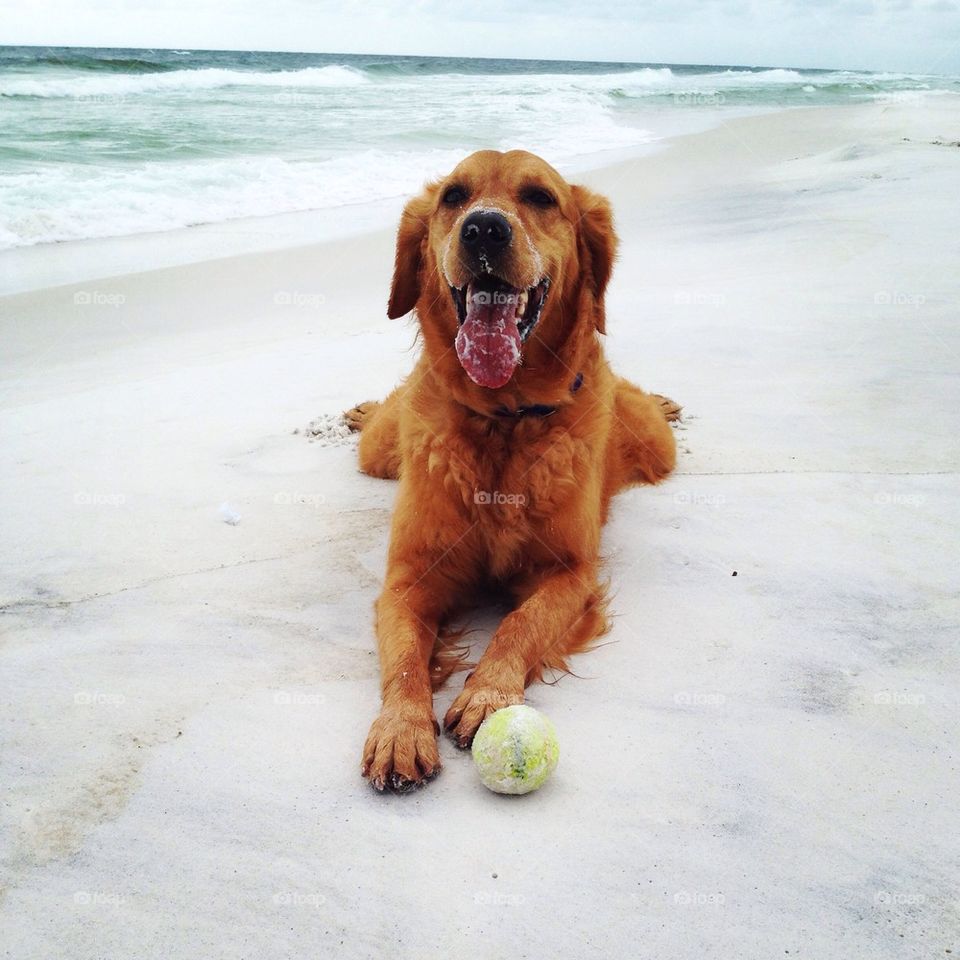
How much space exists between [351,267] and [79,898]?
6390 millimetres

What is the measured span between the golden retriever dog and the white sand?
0.59ft

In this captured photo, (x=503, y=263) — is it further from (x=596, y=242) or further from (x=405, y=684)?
(x=405, y=684)

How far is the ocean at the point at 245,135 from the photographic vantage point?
9.29 meters

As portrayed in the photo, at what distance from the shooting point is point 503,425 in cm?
281

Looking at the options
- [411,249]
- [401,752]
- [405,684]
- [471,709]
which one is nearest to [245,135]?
[411,249]

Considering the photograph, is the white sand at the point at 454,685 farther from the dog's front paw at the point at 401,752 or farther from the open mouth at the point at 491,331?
the open mouth at the point at 491,331

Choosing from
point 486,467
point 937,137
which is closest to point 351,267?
point 486,467

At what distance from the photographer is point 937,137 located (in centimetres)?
1334

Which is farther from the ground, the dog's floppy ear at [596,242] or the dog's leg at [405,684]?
the dog's floppy ear at [596,242]

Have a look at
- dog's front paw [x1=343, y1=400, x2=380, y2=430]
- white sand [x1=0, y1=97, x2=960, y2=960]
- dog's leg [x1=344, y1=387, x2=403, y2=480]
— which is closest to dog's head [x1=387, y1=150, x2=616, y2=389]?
dog's leg [x1=344, y1=387, x2=403, y2=480]

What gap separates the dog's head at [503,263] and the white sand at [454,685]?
907 millimetres

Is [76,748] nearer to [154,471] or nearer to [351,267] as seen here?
[154,471]

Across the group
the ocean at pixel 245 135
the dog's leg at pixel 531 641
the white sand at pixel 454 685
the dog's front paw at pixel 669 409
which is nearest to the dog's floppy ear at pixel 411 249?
the white sand at pixel 454 685

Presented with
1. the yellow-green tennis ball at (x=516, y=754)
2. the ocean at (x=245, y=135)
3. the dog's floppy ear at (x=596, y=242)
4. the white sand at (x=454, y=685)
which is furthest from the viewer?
the ocean at (x=245, y=135)
